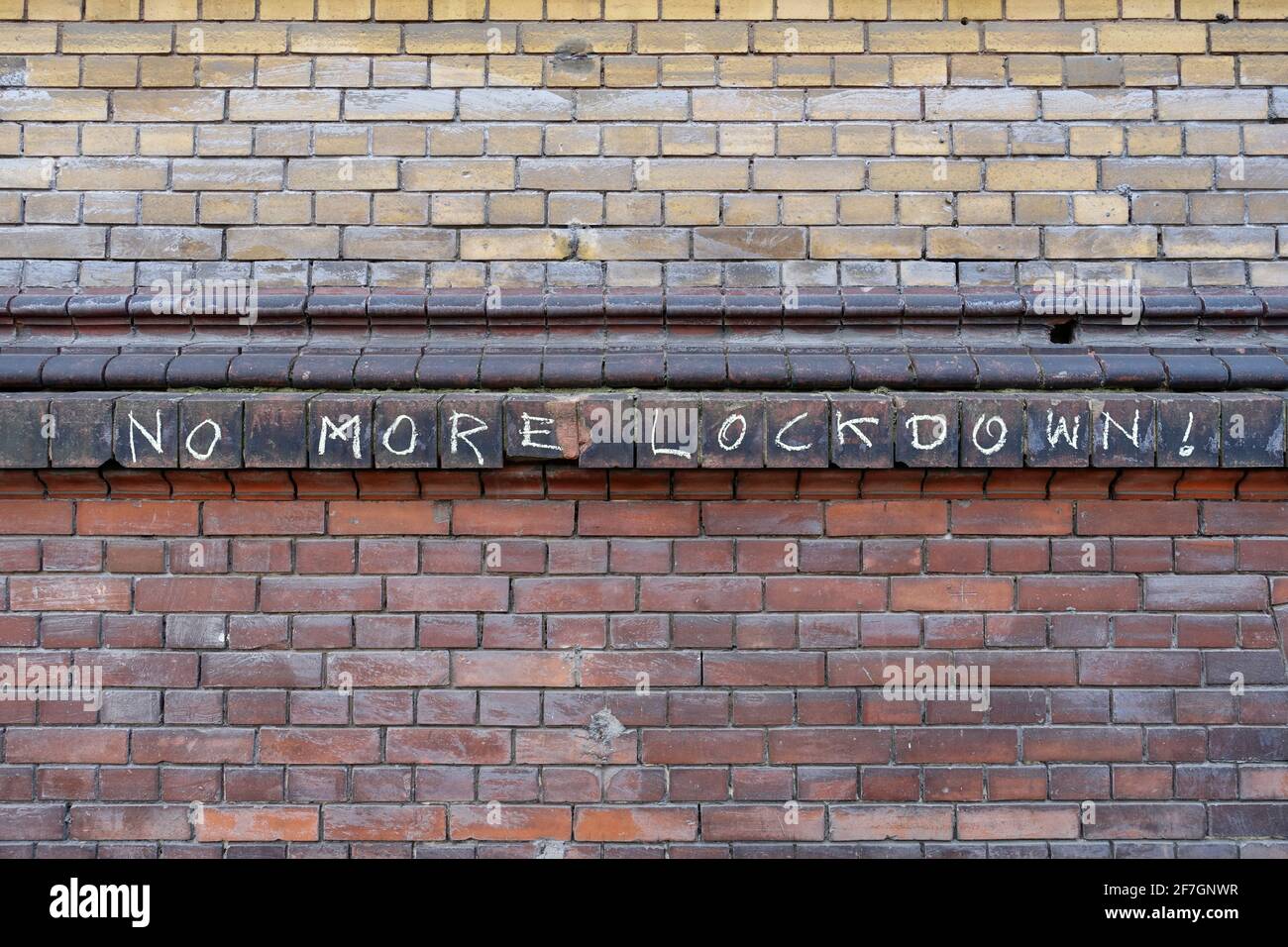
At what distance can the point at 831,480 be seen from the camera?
2.32 m

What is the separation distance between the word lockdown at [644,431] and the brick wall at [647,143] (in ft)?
1.42

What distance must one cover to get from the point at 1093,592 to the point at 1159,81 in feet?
5.06

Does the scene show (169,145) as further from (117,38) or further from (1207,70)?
(1207,70)

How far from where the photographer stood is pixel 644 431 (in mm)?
2221

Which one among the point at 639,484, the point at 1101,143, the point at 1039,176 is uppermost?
the point at 1101,143

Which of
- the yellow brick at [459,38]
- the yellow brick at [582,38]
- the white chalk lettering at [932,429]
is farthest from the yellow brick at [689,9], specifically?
the white chalk lettering at [932,429]

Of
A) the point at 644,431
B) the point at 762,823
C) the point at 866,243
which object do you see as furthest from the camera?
the point at 866,243

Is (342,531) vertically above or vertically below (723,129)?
below

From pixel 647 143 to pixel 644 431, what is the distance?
2.95ft

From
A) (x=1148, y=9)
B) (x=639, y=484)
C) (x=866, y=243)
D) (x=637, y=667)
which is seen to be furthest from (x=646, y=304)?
(x=1148, y=9)

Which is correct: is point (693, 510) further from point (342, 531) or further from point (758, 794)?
point (342, 531)

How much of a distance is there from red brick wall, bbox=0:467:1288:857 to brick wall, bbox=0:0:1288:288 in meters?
0.71

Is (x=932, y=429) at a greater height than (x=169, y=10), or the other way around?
(x=169, y=10)

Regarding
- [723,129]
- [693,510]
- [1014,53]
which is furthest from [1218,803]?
[723,129]
